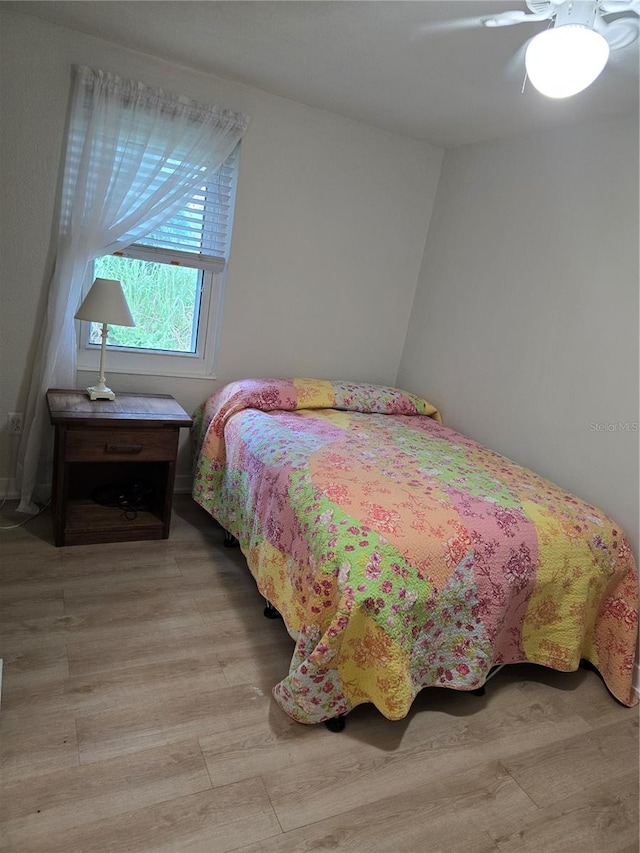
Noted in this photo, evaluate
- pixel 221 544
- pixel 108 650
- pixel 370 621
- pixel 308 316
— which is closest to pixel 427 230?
pixel 308 316

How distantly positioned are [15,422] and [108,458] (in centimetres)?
62

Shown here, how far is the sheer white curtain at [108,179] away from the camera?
2.28 metres

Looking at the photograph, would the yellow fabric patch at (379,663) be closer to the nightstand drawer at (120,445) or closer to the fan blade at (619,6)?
the nightstand drawer at (120,445)

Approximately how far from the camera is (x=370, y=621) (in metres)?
1.44

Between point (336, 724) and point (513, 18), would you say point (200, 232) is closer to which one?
point (513, 18)

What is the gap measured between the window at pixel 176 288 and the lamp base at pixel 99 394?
0.28 m

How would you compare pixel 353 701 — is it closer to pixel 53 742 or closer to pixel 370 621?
pixel 370 621

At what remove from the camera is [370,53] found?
1961 millimetres

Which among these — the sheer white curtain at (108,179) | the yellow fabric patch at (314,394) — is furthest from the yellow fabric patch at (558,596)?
the sheer white curtain at (108,179)

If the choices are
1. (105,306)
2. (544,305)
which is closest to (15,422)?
(105,306)

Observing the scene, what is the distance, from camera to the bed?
147cm

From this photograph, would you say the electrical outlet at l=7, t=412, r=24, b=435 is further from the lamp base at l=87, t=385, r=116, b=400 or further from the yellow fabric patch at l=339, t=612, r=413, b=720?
the yellow fabric patch at l=339, t=612, r=413, b=720

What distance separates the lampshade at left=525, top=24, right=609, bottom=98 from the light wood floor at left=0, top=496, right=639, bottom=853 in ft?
6.25

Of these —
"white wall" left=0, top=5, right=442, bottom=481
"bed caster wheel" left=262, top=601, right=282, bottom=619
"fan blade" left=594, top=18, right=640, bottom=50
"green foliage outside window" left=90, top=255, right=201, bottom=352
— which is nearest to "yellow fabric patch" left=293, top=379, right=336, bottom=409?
"white wall" left=0, top=5, right=442, bottom=481
